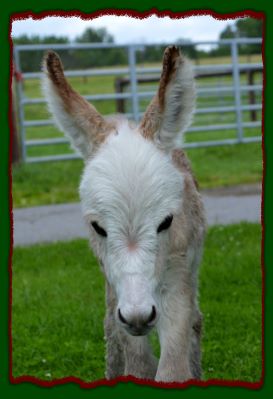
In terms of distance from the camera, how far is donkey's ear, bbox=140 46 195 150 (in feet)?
12.1

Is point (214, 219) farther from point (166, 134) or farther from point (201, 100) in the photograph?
point (201, 100)

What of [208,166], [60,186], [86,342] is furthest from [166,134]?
[208,166]

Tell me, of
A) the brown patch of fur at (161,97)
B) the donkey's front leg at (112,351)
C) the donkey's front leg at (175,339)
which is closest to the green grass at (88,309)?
the donkey's front leg at (112,351)

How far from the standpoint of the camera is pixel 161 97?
12.3ft

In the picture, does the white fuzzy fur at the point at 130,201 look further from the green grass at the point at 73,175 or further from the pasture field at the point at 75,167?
the green grass at the point at 73,175

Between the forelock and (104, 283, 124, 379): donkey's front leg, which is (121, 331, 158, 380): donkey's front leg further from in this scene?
the forelock

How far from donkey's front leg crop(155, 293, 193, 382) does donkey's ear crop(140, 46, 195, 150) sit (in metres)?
0.87

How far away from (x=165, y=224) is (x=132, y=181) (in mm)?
273

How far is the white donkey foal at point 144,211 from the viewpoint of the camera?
11.4 ft

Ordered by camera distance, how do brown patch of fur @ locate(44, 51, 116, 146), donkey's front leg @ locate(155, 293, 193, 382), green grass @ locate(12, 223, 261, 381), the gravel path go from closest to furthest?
brown patch of fur @ locate(44, 51, 116, 146)
donkey's front leg @ locate(155, 293, 193, 382)
green grass @ locate(12, 223, 261, 381)
the gravel path

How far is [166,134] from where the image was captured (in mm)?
3900

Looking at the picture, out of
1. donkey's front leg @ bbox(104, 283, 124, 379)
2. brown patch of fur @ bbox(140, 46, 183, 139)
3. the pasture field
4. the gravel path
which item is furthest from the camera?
the pasture field

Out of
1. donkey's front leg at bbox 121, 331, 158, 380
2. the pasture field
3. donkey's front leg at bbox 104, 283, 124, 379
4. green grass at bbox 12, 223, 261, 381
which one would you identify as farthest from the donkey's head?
the pasture field

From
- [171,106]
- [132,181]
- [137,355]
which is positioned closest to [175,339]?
[137,355]
